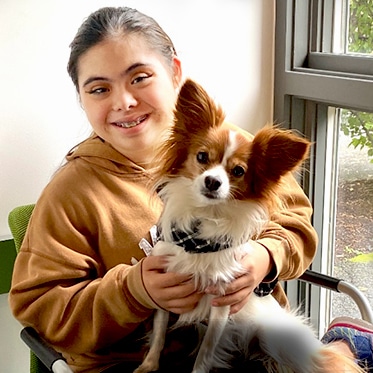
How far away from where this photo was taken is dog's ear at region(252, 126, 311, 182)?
0.94 meters

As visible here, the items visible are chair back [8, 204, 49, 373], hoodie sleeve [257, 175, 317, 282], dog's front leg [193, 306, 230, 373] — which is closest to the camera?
dog's front leg [193, 306, 230, 373]

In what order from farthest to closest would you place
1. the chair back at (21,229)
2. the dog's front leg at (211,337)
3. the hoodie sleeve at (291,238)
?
the chair back at (21,229) < the hoodie sleeve at (291,238) < the dog's front leg at (211,337)

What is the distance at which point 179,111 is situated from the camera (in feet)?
3.26

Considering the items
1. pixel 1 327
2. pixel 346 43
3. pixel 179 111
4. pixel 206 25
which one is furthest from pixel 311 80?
pixel 1 327

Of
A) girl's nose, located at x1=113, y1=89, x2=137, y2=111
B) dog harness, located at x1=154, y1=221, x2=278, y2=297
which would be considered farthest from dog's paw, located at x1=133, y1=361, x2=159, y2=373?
girl's nose, located at x1=113, y1=89, x2=137, y2=111

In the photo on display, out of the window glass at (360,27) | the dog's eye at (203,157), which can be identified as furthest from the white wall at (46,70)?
the dog's eye at (203,157)

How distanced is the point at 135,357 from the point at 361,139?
0.90 meters

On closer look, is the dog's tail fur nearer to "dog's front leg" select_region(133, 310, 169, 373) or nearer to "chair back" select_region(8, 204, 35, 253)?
"dog's front leg" select_region(133, 310, 169, 373)

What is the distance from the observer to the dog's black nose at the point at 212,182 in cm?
90

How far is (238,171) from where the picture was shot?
36.6 inches

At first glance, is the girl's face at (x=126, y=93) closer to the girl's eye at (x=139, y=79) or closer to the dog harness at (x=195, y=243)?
the girl's eye at (x=139, y=79)

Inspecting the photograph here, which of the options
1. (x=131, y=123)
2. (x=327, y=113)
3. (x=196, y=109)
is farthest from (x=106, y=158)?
(x=327, y=113)

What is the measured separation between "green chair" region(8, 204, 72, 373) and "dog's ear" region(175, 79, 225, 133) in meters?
0.44

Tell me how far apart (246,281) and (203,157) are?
0.24 m
